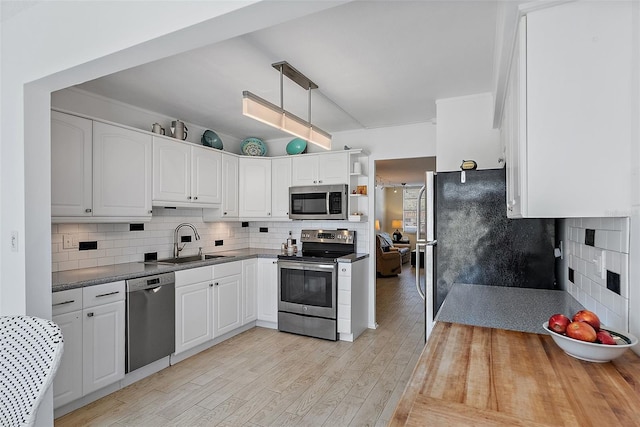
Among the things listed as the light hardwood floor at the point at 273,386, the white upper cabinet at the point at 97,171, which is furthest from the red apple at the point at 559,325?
the white upper cabinet at the point at 97,171

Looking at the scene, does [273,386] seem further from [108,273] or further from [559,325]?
[559,325]

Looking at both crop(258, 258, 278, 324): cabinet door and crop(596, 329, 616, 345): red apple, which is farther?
crop(258, 258, 278, 324): cabinet door

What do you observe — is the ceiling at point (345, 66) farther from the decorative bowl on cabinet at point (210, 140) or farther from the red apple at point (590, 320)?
the red apple at point (590, 320)

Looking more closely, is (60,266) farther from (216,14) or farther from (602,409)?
(602,409)

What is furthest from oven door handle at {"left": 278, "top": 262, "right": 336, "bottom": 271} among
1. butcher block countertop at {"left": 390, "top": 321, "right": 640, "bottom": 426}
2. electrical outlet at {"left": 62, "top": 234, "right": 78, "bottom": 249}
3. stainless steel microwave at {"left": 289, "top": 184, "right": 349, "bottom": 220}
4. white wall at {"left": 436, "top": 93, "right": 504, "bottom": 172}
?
butcher block countertop at {"left": 390, "top": 321, "right": 640, "bottom": 426}

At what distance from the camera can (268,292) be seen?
13.5ft

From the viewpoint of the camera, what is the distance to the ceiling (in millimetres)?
1933

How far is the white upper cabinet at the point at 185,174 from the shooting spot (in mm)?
3293

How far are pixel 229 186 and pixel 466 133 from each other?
275 cm

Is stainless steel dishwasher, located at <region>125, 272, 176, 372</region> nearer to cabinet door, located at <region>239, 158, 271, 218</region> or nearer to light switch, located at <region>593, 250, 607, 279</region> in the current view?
cabinet door, located at <region>239, 158, 271, 218</region>

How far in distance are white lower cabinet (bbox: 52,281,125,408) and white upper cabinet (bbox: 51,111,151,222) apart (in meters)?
0.62

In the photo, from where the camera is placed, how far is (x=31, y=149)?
1.90 meters

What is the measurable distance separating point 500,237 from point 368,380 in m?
1.58

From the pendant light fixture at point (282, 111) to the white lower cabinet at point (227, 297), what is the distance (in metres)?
1.73
